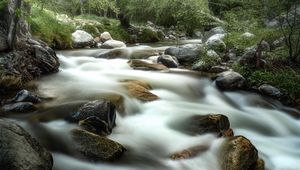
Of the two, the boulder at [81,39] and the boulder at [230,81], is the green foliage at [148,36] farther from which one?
the boulder at [230,81]

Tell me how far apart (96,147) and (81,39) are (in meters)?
11.7

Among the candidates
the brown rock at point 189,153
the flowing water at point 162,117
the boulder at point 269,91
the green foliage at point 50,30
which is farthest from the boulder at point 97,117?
the green foliage at point 50,30

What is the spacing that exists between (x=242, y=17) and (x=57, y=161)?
11.2 m

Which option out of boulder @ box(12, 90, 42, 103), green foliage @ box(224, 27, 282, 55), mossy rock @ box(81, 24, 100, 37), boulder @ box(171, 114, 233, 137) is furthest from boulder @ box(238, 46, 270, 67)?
mossy rock @ box(81, 24, 100, 37)

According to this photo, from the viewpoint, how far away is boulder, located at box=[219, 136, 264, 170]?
5879 mm

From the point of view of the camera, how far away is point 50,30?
15695mm

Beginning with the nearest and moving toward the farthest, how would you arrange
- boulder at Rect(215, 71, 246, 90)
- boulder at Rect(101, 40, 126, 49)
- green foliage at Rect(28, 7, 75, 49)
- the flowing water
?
the flowing water < boulder at Rect(215, 71, 246, 90) < green foliage at Rect(28, 7, 75, 49) < boulder at Rect(101, 40, 126, 49)

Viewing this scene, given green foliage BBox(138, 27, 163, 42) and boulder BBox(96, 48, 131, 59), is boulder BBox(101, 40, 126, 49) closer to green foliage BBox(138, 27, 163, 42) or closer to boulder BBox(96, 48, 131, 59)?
boulder BBox(96, 48, 131, 59)

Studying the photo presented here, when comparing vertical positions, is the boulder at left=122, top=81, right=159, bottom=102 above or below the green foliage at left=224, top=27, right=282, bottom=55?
below

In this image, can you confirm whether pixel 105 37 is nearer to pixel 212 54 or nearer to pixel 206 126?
pixel 212 54

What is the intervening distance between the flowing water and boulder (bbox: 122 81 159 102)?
171 millimetres

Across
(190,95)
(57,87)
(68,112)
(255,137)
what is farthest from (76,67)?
(255,137)

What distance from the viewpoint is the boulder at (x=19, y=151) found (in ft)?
15.1

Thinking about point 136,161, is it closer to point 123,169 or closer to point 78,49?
point 123,169
